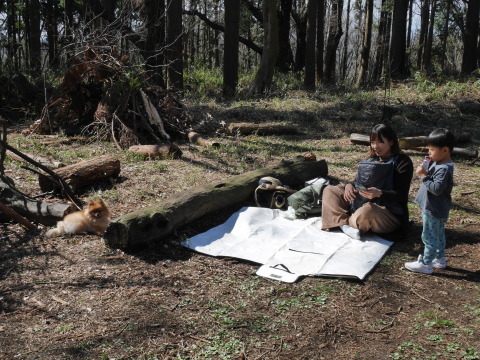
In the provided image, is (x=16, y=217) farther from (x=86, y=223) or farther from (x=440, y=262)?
(x=440, y=262)

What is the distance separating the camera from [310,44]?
54.9 feet

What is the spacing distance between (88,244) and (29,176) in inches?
108

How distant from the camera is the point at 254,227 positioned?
18.7 ft

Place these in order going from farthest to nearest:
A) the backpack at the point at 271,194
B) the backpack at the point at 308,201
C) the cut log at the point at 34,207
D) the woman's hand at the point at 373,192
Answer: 1. the backpack at the point at 271,194
2. the backpack at the point at 308,201
3. the cut log at the point at 34,207
4. the woman's hand at the point at 373,192

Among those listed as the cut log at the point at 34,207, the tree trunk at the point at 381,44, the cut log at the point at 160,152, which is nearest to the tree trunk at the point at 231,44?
the cut log at the point at 160,152

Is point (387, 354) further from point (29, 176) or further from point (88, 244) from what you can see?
point (29, 176)

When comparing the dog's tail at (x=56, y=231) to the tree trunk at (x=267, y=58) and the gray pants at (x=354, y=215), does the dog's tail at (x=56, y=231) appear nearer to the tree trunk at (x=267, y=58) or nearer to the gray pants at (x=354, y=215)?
the gray pants at (x=354, y=215)

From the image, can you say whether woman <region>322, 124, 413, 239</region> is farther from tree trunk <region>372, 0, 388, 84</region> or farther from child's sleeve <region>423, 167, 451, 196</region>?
tree trunk <region>372, 0, 388, 84</region>

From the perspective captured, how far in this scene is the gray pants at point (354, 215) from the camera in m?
5.13

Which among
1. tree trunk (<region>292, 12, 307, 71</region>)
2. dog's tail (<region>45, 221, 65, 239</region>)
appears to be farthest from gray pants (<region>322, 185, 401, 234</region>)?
tree trunk (<region>292, 12, 307, 71</region>)

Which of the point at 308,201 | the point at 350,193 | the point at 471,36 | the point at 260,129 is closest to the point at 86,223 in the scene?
the point at 308,201

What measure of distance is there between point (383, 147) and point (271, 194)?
1784 mm

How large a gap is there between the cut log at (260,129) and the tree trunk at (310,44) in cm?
564

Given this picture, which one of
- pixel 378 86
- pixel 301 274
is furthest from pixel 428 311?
pixel 378 86
